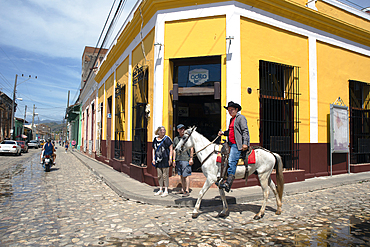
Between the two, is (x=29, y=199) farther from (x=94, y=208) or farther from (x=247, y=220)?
(x=247, y=220)

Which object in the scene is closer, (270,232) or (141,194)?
(270,232)

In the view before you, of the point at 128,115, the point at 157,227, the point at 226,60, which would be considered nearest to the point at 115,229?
the point at 157,227

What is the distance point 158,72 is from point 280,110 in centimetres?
469

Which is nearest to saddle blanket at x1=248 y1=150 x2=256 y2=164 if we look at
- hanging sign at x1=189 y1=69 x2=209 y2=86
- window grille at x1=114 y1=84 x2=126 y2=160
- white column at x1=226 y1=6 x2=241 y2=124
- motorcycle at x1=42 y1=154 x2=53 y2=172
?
white column at x1=226 y1=6 x2=241 y2=124

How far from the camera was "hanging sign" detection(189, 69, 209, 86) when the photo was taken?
8641mm

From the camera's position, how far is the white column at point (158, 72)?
8445 mm

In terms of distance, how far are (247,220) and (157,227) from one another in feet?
6.04

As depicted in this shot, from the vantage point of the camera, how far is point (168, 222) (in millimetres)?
4918

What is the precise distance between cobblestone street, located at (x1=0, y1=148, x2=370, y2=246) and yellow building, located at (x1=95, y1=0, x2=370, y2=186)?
2464 mm

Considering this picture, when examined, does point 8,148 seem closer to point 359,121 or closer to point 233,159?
point 233,159

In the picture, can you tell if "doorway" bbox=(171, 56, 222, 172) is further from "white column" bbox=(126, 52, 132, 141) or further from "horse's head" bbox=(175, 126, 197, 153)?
"white column" bbox=(126, 52, 132, 141)

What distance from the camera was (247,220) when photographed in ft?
16.7

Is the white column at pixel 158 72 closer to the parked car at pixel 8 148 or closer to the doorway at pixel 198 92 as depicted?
the doorway at pixel 198 92

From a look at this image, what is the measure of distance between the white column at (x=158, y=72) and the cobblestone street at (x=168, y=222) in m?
2.88
